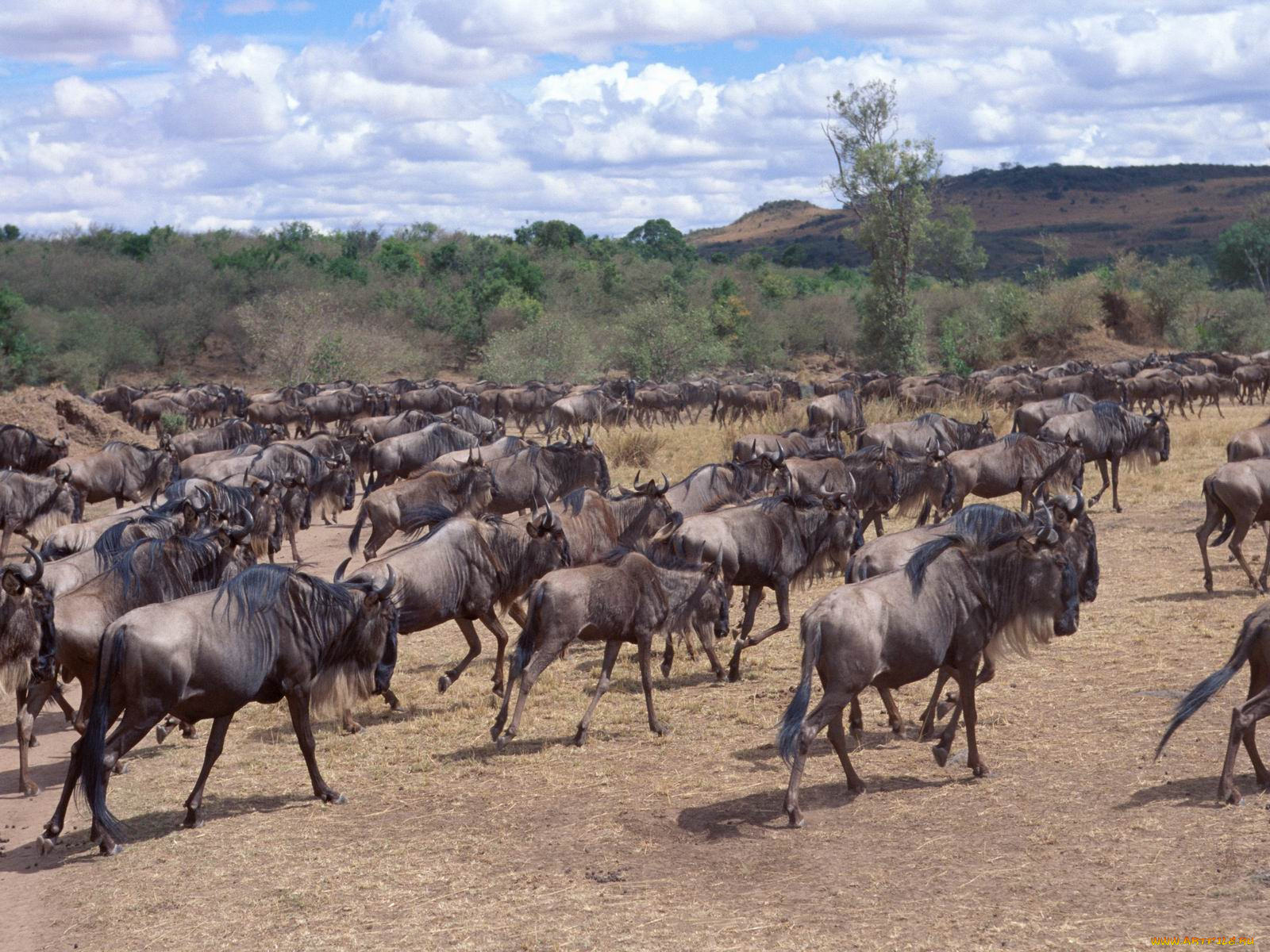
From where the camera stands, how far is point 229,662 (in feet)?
22.3

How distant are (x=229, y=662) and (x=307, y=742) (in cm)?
75

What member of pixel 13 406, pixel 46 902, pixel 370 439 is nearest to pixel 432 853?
pixel 46 902

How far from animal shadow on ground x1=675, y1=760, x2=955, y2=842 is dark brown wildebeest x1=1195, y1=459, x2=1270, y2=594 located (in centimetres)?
582

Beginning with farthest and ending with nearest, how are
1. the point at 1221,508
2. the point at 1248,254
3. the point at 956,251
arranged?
the point at 956,251
the point at 1248,254
the point at 1221,508

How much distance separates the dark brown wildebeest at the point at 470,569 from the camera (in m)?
8.88

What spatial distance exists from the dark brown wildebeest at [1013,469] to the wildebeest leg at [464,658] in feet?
22.7

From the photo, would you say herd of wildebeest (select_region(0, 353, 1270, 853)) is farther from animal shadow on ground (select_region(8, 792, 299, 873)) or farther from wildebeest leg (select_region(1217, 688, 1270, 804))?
animal shadow on ground (select_region(8, 792, 299, 873))

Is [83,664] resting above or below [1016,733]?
above

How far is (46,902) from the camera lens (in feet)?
20.1

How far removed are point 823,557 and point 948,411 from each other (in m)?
Answer: 16.6

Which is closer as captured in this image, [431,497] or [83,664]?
[83,664]

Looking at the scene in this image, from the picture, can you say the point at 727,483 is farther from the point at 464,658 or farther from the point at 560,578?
the point at 560,578

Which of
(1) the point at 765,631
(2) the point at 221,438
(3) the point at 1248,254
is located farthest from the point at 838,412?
(3) the point at 1248,254

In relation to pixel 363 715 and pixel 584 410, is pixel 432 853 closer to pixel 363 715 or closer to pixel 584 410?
pixel 363 715
